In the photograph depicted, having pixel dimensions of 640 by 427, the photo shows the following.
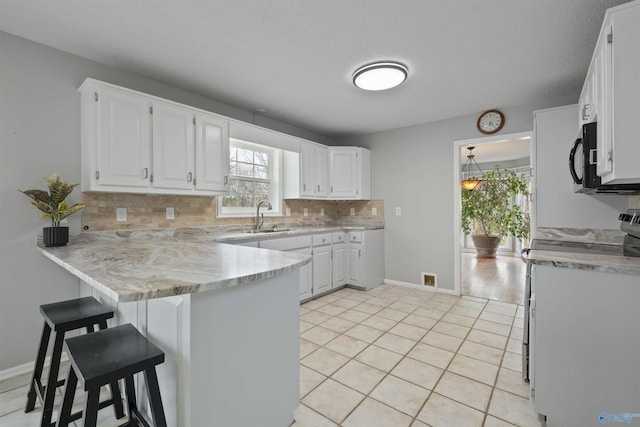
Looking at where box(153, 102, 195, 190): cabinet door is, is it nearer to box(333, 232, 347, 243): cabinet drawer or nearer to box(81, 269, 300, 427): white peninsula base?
box(81, 269, 300, 427): white peninsula base

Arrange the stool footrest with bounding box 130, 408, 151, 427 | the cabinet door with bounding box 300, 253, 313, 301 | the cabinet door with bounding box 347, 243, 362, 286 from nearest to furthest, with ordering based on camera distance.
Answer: the stool footrest with bounding box 130, 408, 151, 427 < the cabinet door with bounding box 300, 253, 313, 301 < the cabinet door with bounding box 347, 243, 362, 286

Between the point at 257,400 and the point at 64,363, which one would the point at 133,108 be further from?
the point at 257,400

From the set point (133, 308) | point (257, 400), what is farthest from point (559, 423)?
point (133, 308)

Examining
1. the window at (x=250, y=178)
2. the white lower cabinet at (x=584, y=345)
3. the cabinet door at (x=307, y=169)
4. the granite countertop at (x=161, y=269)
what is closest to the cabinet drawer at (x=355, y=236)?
the cabinet door at (x=307, y=169)

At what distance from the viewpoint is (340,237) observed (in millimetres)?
4105

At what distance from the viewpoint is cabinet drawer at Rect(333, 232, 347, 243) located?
13.2ft

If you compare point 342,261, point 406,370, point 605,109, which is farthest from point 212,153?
point 605,109

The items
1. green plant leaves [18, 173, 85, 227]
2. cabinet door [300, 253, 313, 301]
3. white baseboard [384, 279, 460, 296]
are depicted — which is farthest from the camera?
white baseboard [384, 279, 460, 296]

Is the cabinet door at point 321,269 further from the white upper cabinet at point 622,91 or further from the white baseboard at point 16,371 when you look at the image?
the white upper cabinet at point 622,91

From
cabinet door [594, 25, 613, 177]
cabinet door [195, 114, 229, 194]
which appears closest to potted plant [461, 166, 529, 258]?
cabinet door [594, 25, 613, 177]

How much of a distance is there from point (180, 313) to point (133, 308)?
1.73 ft

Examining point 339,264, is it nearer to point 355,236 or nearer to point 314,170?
point 355,236

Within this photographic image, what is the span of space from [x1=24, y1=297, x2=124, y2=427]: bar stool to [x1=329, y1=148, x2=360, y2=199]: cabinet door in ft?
10.7

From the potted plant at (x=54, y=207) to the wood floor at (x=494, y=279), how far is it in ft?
14.3
